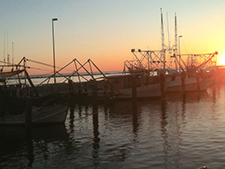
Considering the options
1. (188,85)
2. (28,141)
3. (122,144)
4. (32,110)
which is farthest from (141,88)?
(122,144)

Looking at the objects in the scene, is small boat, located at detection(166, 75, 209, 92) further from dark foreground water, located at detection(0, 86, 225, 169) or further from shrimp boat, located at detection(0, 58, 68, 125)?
shrimp boat, located at detection(0, 58, 68, 125)

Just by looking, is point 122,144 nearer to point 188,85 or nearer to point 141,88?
point 141,88

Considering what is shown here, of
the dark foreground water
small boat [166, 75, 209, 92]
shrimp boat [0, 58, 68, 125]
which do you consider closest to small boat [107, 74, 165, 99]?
small boat [166, 75, 209, 92]

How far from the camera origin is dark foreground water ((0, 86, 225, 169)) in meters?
17.0

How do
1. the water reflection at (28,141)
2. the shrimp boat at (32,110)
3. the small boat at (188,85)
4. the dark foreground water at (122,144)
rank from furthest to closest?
1. the small boat at (188,85)
2. the shrimp boat at (32,110)
3. the water reflection at (28,141)
4. the dark foreground water at (122,144)

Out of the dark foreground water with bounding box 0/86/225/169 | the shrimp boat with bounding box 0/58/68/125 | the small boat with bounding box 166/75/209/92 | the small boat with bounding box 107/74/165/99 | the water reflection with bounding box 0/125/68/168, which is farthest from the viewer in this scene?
the small boat with bounding box 166/75/209/92

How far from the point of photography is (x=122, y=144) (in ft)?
68.1

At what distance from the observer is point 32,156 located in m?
18.9

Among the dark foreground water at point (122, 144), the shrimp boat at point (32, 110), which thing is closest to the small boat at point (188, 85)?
the dark foreground water at point (122, 144)

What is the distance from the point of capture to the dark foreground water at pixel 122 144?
55.7 ft

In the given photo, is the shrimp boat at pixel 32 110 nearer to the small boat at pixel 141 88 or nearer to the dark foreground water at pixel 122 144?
the dark foreground water at pixel 122 144

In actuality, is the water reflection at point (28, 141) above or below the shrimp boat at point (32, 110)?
below

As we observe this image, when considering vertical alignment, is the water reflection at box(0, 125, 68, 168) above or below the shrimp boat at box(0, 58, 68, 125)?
below

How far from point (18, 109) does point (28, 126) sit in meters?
4.17
